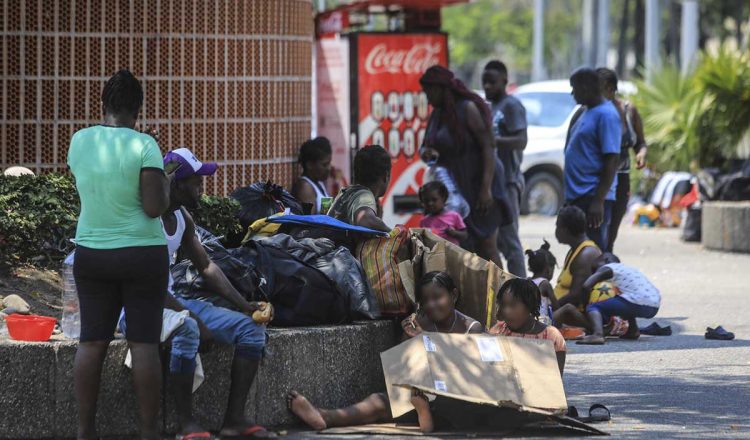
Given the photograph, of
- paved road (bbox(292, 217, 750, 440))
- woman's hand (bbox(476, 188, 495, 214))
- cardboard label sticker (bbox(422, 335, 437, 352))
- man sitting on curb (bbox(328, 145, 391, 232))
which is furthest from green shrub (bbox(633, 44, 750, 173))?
cardboard label sticker (bbox(422, 335, 437, 352))

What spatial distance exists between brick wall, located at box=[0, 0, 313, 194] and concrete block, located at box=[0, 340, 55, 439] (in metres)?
3.58

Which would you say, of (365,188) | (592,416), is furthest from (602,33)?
(592,416)

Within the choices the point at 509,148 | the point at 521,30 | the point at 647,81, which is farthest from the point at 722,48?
the point at 521,30

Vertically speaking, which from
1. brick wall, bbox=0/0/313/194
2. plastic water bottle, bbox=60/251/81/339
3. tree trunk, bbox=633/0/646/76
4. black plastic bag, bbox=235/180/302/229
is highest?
tree trunk, bbox=633/0/646/76

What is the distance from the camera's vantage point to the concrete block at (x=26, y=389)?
6.62 metres

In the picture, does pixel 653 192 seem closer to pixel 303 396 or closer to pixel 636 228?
pixel 636 228

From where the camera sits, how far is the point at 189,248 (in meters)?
6.79

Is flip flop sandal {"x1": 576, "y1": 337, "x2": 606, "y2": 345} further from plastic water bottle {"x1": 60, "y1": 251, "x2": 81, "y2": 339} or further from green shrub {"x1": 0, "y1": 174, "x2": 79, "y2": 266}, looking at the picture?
plastic water bottle {"x1": 60, "y1": 251, "x2": 81, "y2": 339}

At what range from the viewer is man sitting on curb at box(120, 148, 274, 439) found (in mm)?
6480

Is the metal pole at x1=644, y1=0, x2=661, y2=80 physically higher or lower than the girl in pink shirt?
higher

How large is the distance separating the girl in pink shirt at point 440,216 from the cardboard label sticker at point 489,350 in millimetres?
3095

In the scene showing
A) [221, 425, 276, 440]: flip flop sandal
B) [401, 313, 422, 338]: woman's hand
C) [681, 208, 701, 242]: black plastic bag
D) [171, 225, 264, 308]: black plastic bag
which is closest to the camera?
[221, 425, 276, 440]: flip flop sandal

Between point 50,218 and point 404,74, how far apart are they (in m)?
6.63

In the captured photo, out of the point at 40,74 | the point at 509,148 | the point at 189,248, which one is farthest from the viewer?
the point at 509,148
